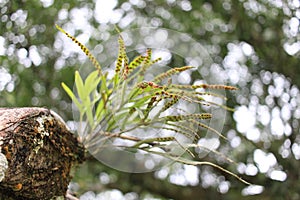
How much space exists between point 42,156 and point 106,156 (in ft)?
0.92

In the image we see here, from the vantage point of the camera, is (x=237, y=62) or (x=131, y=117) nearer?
(x=131, y=117)

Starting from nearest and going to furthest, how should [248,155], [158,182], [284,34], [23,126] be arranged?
[23,126] < [284,34] < [248,155] < [158,182]

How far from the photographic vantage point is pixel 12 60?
4.33 feet

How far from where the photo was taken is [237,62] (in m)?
1.63

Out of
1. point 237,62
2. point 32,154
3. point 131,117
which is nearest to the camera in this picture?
point 32,154

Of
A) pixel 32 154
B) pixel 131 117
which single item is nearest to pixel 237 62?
Result: pixel 131 117

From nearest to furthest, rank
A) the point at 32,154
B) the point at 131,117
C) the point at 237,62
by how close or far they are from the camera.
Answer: the point at 32,154
the point at 131,117
the point at 237,62

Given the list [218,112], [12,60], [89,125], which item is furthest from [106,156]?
[12,60]

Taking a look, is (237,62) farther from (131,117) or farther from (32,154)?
(32,154)

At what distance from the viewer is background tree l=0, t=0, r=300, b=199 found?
150 cm

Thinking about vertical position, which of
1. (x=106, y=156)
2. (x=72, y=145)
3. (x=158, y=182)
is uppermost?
(x=72, y=145)

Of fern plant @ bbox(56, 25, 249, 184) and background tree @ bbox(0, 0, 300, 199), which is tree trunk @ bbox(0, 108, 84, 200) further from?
background tree @ bbox(0, 0, 300, 199)

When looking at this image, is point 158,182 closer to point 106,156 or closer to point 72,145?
point 106,156

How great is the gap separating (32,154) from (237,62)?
1176 mm
